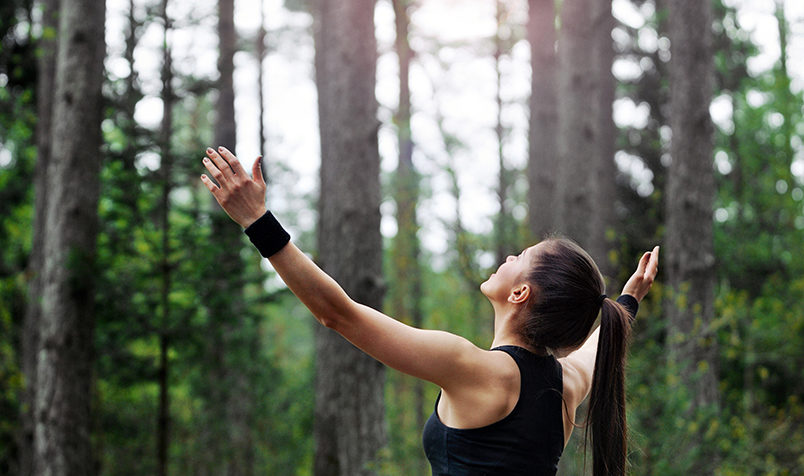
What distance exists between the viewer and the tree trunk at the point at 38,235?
867 cm

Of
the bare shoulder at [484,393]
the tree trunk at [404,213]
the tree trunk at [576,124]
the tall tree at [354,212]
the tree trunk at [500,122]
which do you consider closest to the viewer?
the bare shoulder at [484,393]

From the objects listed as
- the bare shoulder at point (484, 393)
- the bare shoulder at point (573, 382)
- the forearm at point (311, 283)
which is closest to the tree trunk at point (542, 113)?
the bare shoulder at point (573, 382)

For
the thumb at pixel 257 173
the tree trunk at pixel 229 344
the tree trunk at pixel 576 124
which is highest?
the tree trunk at pixel 576 124

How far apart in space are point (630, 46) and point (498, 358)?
17.1 meters

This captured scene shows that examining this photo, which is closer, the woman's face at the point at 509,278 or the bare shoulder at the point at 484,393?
the bare shoulder at the point at 484,393

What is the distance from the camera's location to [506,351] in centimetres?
269

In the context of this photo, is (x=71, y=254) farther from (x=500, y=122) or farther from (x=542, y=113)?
(x=500, y=122)

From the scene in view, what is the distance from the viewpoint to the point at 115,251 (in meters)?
7.76

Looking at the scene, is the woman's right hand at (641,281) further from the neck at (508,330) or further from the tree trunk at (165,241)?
the tree trunk at (165,241)

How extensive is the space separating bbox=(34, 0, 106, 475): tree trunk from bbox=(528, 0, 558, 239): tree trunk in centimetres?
588

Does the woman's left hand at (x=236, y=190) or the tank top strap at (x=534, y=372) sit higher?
the woman's left hand at (x=236, y=190)

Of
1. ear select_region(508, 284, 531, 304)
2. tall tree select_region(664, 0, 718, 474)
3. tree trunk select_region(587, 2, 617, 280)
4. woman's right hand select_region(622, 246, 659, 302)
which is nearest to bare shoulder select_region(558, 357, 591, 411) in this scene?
ear select_region(508, 284, 531, 304)

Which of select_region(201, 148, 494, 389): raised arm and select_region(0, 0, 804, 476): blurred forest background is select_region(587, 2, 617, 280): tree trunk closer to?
select_region(0, 0, 804, 476): blurred forest background

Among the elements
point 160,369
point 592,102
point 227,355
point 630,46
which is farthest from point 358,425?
point 630,46
